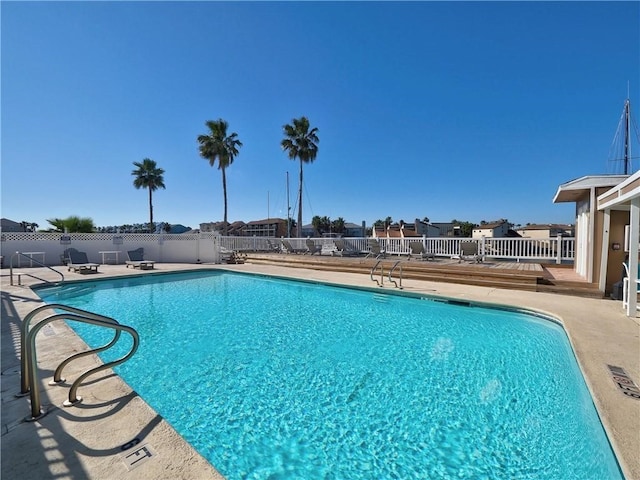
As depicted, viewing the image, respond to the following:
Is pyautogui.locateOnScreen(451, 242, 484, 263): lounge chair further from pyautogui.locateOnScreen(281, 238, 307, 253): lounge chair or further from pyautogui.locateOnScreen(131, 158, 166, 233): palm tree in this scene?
pyautogui.locateOnScreen(131, 158, 166, 233): palm tree

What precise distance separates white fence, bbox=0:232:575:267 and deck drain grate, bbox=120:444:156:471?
11.6 metres

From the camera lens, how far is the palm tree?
90.3 feet

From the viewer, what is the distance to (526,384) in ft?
12.0

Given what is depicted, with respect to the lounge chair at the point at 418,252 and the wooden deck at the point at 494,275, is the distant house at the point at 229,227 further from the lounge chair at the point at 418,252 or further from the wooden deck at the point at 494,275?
the wooden deck at the point at 494,275

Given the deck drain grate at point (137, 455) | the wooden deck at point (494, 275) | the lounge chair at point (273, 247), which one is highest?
the lounge chair at point (273, 247)

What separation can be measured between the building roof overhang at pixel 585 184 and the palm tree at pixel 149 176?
3079 centimetres

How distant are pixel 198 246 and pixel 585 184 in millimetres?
16953

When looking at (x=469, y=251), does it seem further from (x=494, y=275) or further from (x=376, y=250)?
(x=376, y=250)

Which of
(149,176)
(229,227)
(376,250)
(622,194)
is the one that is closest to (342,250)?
(376,250)

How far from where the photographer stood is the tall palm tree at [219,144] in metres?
22.6

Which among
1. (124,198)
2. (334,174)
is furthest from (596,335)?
(124,198)

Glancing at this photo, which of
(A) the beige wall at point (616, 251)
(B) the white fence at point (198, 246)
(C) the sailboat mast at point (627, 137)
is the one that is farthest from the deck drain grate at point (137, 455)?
(C) the sailboat mast at point (627, 137)

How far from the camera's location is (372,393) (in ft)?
11.5

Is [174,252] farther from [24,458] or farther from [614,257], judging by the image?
[614,257]
